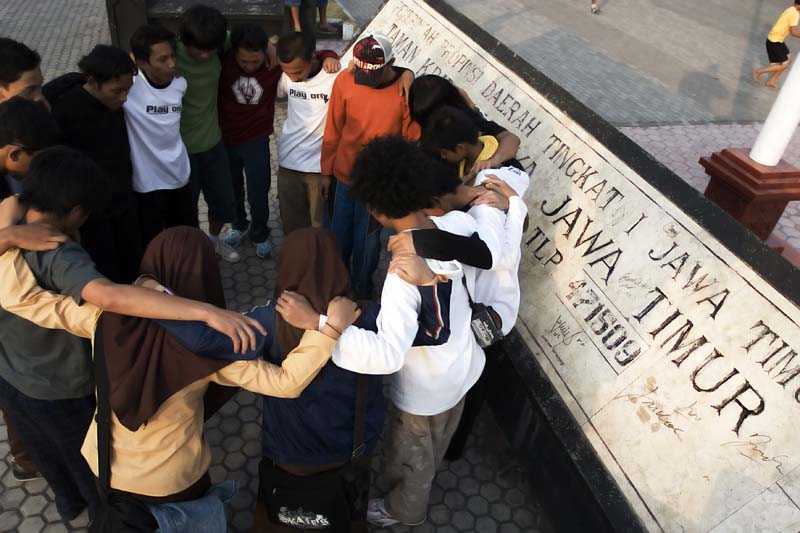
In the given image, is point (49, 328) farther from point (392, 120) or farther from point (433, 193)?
point (392, 120)

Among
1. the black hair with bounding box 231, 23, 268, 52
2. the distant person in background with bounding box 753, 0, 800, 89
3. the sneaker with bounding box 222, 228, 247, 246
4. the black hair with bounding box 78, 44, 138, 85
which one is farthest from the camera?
the distant person in background with bounding box 753, 0, 800, 89

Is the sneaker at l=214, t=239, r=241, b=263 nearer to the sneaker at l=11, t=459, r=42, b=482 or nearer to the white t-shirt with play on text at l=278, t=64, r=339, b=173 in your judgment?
the white t-shirt with play on text at l=278, t=64, r=339, b=173

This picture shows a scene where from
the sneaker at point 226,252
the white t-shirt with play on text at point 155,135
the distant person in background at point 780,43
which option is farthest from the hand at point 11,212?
the distant person in background at point 780,43

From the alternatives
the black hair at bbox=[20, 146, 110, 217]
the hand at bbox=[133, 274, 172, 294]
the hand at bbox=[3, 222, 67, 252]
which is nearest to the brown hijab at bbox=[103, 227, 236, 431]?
the hand at bbox=[133, 274, 172, 294]

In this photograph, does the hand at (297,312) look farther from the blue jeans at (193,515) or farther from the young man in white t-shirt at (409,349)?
the blue jeans at (193,515)

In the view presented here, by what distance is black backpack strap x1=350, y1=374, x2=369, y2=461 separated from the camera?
6.73ft

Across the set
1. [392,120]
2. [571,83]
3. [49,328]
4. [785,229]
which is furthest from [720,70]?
[49,328]

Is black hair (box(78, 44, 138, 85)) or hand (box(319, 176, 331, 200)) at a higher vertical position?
black hair (box(78, 44, 138, 85))

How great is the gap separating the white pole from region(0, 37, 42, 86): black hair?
15.0 ft

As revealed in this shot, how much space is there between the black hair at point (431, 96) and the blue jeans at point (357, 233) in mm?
754

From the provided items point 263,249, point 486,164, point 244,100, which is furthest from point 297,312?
point 263,249

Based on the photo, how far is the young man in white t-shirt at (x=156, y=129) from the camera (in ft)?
10.0
